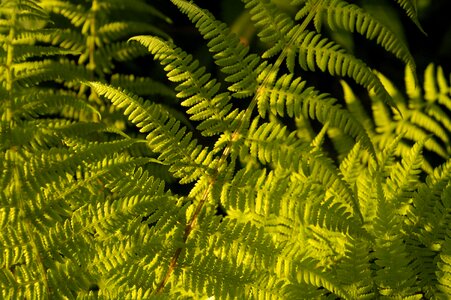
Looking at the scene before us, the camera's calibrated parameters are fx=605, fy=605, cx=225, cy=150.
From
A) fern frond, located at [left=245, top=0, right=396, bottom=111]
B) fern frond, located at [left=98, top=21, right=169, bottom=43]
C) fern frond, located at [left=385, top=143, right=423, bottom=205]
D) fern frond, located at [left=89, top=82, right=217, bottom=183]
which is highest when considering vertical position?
fern frond, located at [left=98, top=21, right=169, bottom=43]

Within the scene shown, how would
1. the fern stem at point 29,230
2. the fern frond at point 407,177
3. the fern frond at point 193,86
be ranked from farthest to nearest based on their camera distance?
the fern frond at point 407,177, the fern frond at point 193,86, the fern stem at point 29,230

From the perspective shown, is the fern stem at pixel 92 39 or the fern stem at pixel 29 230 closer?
the fern stem at pixel 29 230

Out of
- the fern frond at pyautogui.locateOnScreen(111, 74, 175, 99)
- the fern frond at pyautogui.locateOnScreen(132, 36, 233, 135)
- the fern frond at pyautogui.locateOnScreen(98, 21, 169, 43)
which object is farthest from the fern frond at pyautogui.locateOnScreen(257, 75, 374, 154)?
the fern frond at pyautogui.locateOnScreen(98, 21, 169, 43)

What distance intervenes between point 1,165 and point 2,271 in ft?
0.80

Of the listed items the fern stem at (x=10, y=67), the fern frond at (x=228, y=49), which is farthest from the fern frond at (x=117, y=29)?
the fern frond at (x=228, y=49)

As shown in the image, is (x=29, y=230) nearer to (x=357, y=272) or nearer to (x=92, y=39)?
(x=357, y=272)

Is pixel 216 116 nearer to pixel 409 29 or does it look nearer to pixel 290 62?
pixel 290 62

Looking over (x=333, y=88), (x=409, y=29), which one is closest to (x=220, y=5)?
(x=333, y=88)

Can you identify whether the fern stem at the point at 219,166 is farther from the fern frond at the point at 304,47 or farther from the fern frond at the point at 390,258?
the fern frond at the point at 390,258

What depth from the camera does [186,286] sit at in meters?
1.38

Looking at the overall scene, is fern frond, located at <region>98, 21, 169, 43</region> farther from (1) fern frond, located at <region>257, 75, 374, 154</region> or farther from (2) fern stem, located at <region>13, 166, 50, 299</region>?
(2) fern stem, located at <region>13, 166, 50, 299</region>

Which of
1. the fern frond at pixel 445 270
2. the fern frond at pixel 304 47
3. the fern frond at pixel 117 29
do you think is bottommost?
the fern frond at pixel 445 270

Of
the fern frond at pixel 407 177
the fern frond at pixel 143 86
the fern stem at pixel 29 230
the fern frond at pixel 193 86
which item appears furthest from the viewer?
the fern frond at pixel 143 86

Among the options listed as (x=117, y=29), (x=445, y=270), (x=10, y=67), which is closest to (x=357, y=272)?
(x=445, y=270)
